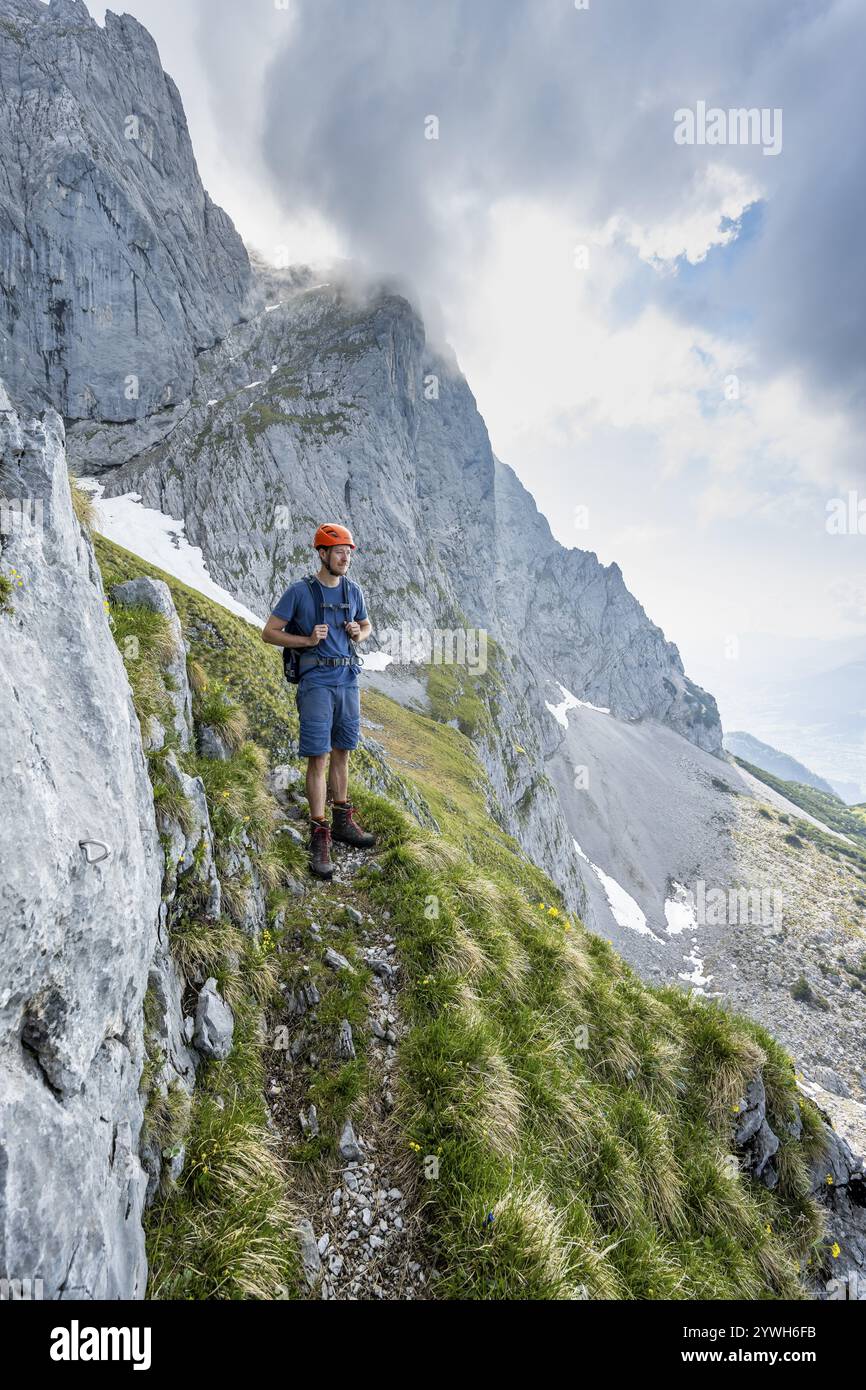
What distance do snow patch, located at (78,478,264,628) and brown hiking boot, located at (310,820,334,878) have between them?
279 ft

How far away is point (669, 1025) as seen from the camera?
861cm

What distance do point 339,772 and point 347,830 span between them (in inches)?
39.6

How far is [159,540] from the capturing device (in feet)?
343

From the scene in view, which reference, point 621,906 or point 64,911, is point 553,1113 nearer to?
point 64,911

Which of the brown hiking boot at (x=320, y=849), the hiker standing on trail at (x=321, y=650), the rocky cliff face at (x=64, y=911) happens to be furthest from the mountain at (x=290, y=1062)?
the hiker standing on trail at (x=321, y=650)

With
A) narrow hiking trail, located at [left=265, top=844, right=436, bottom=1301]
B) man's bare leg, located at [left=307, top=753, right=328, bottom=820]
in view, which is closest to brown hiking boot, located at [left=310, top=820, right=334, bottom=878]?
man's bare leg, located at [left=307, top=753, right=328, bottom=820]

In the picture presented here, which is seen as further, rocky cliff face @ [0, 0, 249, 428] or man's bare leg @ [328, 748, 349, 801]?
rocky cliff face @ [0, 0, 249, 428]

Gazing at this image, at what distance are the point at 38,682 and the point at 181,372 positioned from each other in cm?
16552

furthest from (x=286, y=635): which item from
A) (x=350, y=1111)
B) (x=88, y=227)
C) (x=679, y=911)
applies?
(x=88, y=227)

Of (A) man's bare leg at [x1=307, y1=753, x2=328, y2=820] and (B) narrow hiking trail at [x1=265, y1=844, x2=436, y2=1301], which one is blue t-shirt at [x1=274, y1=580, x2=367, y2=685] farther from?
(B) narrow hiking trail at [x1=265, y1=844, x2=436, y2=1301]

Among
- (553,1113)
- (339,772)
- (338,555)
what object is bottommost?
(553,1113)

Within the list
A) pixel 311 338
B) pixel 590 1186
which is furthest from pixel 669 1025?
pixel 311 338

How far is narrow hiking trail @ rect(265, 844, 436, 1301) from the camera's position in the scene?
4.16 meters

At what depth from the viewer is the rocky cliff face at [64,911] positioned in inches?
116
